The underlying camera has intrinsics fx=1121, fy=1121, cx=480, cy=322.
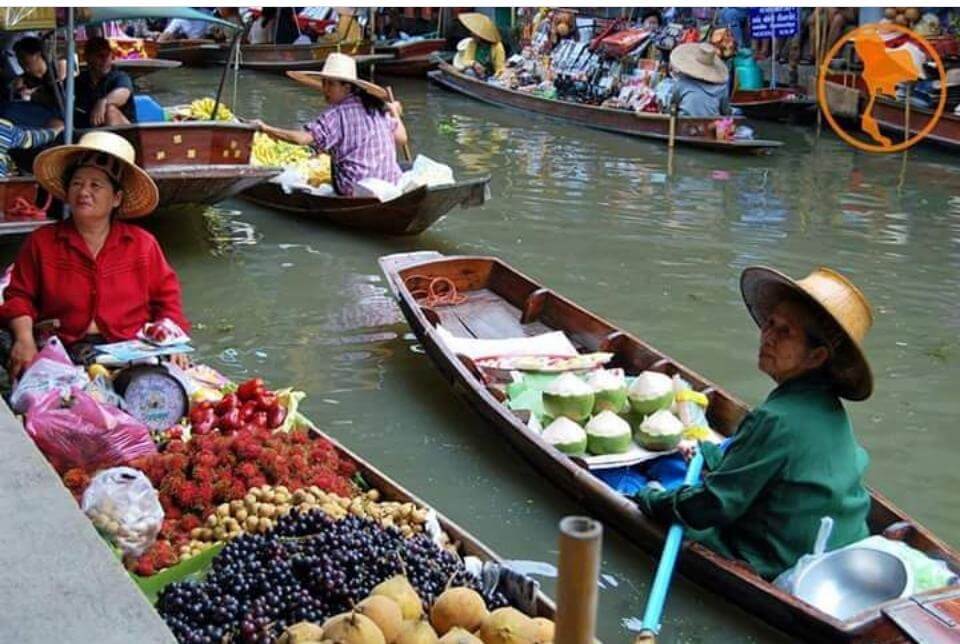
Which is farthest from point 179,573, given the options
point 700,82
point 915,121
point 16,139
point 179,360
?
point 915,121

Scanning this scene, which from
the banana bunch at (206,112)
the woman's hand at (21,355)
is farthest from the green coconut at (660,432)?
the banana bunch at (206,112)

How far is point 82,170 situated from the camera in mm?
4066

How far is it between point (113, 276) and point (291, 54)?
15.5 metres

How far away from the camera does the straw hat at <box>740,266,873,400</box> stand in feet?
10.1

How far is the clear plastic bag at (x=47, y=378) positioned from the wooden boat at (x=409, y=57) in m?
15.4

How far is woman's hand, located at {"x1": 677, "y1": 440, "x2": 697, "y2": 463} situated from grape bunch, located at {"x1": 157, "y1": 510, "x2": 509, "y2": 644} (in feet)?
5.09

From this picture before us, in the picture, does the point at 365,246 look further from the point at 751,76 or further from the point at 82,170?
the point at 751,76

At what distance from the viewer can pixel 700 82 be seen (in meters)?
12.1

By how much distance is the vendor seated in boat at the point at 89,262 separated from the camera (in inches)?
160

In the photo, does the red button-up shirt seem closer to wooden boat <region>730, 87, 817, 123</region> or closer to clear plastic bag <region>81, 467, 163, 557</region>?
clear plastic bag <region>81, 467, 163, 557</region>

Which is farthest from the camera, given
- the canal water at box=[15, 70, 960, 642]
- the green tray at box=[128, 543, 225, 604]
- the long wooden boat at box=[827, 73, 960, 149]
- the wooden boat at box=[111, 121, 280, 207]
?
the long wooden boat at box=[827, 73, 960, 149]

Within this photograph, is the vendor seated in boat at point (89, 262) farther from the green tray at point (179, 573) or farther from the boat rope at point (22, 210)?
the boat rope at point (22, 210)

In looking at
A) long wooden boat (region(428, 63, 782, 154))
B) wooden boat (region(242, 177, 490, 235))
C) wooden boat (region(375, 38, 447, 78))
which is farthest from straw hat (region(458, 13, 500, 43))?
wooden boat (region(242, 177, 490, 235))

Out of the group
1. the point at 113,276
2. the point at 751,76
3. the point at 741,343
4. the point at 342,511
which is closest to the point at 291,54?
the point at 751,76
